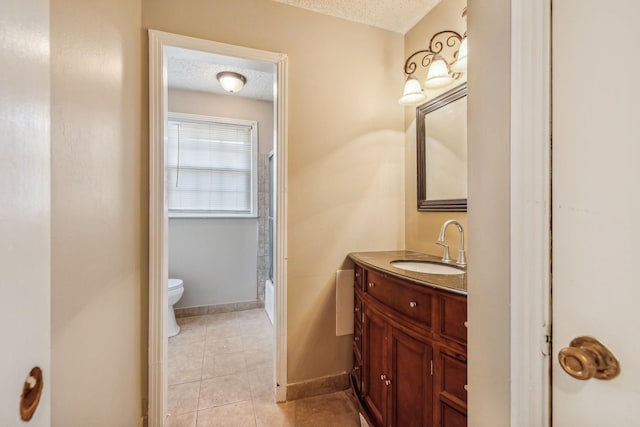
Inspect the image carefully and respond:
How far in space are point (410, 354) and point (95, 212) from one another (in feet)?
4.50

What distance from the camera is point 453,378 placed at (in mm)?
928

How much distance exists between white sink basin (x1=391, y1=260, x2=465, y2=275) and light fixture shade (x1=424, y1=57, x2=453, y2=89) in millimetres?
1076

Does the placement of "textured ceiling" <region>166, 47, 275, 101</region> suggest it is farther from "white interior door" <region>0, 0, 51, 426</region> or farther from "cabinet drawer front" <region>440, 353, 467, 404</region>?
Answer: "cabinet drawer front" <region>440, 353, 467, 404</region>

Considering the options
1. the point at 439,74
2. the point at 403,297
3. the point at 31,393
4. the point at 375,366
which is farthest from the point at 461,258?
the point at 31,393

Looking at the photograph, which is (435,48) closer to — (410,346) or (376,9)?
(376,9)

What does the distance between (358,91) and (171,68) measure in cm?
190

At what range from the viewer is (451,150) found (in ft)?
5.30

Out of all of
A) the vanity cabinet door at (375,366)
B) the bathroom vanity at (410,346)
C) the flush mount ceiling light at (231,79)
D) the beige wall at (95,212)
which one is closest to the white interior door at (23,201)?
the beige wall at (95,212)

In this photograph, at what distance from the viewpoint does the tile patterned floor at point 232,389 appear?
1535 mm

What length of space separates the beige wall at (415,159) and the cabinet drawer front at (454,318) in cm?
71
